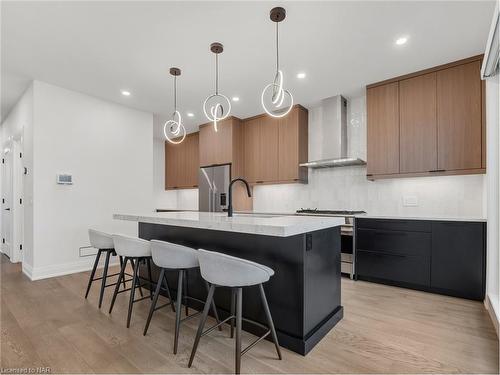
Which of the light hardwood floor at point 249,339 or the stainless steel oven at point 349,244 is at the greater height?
the stainless steel oven at point 349,244

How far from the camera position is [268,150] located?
4.75 meters

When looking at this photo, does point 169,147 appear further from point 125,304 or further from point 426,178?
point 426,178

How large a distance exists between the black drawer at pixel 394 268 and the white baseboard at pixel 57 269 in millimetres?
3831

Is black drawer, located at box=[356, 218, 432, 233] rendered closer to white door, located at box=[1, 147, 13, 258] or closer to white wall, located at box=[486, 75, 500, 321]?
white wall, located at box=[486, 75, 500, 321]

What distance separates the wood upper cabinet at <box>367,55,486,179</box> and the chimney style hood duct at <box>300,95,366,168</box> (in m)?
0.43

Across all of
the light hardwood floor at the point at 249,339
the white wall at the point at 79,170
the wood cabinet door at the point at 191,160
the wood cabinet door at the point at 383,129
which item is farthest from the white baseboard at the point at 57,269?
the wood cabinet door at the point at 383,129

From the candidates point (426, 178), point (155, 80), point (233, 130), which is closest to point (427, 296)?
point (426, 178)

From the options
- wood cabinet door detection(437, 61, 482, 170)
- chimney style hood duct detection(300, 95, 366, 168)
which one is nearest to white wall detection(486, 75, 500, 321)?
wood cabinet door detection(437, 61, 482, 170)

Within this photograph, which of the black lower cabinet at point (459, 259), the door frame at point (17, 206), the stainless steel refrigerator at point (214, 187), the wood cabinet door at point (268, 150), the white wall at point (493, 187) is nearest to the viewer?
Answer: the white wall at point (493, 187)

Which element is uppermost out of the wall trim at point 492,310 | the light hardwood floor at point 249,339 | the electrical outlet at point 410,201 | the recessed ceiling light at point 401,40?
the recessed ceiling light at point 401,40

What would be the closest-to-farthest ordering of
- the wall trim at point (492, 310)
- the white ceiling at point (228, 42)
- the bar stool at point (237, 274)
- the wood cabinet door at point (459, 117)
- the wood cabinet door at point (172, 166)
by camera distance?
the bar stool at point (237, 274), the wall trim at point (492, 310), the white ceiling at point (228, 42), the wood cabinet door at point (459, 117), the wood cabinet door at point (172, 166)

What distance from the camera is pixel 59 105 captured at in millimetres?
3762

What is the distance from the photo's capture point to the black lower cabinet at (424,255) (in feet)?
8.95

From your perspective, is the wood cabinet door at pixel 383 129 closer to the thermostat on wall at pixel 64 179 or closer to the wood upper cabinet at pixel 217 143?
the wood upper cabinet at pixel 217 143
